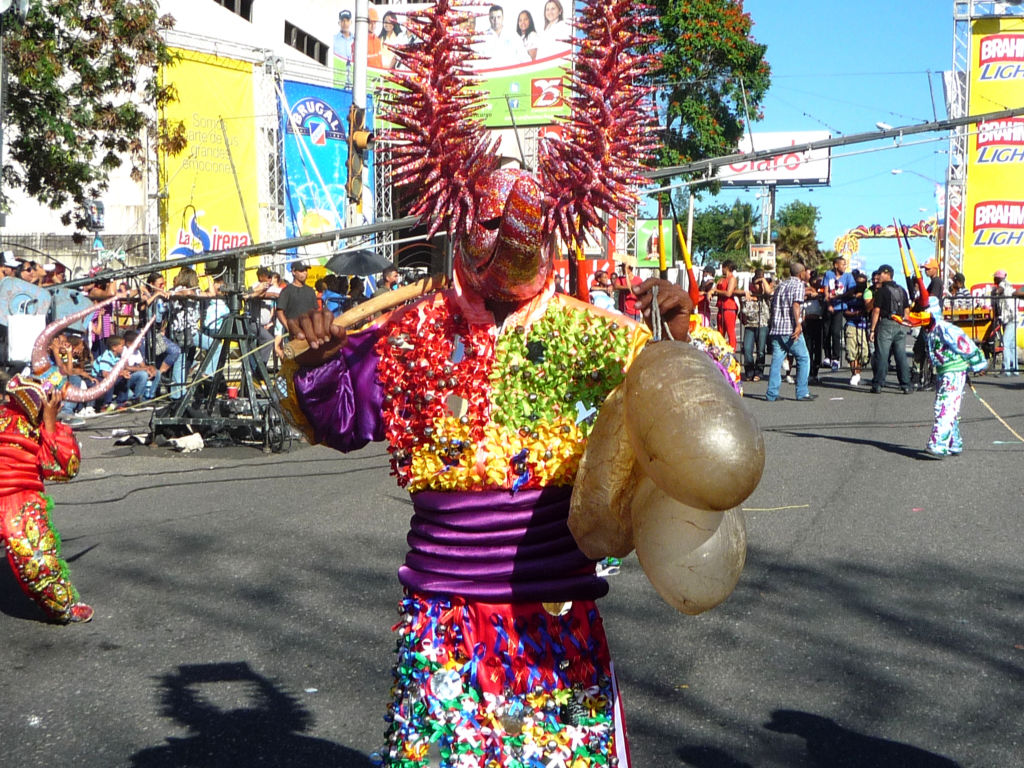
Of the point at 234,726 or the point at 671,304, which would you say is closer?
the point at 671,304

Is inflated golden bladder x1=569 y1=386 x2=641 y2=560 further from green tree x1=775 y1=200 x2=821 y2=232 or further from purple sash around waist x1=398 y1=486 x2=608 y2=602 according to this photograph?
green tree x1=775 y1=200 x2=821 y2=232

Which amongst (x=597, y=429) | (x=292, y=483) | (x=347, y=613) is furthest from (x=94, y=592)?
(x=597, y=429)

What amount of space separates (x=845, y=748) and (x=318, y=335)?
2.74m

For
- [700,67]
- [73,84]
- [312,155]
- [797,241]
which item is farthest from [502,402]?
[797,241]

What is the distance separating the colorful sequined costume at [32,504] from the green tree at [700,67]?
3355mm

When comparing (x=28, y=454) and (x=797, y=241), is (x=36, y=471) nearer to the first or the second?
(x=28, y=454)

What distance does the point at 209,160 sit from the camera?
63.4ft

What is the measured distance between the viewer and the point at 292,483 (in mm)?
9914

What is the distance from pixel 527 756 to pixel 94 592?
179 inches

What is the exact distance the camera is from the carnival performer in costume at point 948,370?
34.0 ft

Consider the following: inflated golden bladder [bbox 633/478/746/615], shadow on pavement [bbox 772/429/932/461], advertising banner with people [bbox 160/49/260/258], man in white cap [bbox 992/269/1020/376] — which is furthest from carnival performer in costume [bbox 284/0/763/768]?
man in white cap [bbox 992/269/1020/376]

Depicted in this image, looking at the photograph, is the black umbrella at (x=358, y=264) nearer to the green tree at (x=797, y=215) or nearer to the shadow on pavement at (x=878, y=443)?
the shadow on pavement at (x=878, y=443)

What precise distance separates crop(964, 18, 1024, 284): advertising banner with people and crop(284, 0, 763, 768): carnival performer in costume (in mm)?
23603

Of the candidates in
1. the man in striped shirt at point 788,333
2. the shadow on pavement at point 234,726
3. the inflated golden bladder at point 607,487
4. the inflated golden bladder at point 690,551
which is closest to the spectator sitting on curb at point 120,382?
the man in striped shirt at point 788,333
